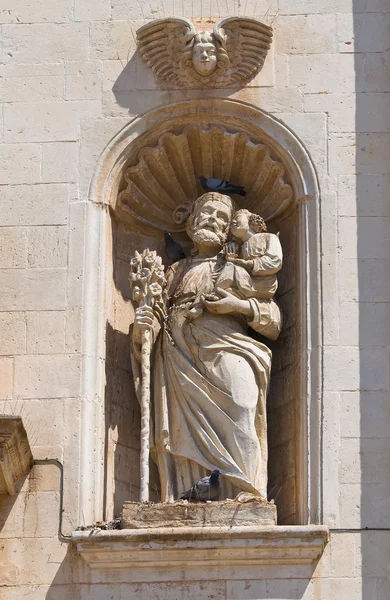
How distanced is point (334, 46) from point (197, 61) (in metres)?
0.90

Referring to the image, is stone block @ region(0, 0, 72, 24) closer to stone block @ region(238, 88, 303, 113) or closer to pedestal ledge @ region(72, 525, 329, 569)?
stone block @ region(238, 88, 303, 113)

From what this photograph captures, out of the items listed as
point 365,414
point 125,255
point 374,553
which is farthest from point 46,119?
point 374,553

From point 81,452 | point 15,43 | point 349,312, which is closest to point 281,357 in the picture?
point 349,312

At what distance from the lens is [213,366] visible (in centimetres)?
1205

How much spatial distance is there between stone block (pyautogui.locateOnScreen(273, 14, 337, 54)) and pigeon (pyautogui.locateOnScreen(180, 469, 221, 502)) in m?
2.90

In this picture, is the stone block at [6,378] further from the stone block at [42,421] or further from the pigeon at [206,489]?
the pigeon at [206,489]

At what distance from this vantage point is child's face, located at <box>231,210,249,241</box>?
1250cm

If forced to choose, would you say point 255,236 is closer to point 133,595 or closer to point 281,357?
point 281,357

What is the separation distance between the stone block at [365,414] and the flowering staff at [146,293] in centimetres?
119

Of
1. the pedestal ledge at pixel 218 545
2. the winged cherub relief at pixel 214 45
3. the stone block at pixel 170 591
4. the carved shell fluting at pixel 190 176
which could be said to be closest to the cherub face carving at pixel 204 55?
the winged cherub relief at pixel 214 45

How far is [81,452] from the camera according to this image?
1183 centimetres

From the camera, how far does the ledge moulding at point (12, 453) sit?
11.3 m

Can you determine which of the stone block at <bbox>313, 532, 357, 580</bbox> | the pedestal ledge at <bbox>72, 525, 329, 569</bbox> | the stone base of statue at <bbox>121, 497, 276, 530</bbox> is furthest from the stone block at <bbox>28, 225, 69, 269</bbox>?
the stone block at <bbox>313, 532, 357, 580</bbox>

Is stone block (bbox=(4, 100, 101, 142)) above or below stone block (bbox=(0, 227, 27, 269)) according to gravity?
above
